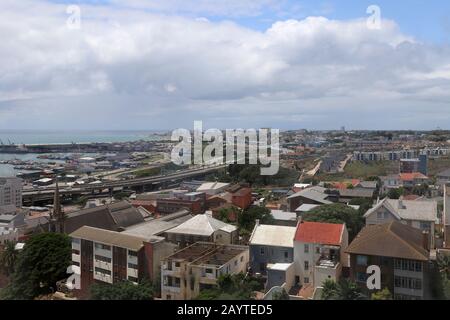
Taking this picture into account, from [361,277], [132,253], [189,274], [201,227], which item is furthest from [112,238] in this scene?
[361,277]

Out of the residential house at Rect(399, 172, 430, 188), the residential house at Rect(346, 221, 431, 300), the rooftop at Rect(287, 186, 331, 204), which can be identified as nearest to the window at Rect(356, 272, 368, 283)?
the residential house at Rect(346, 221, 431, 300)

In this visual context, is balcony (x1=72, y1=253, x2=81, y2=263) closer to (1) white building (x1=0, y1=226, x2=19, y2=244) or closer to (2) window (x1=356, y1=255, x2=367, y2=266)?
(1) white building (x1=0, y1=226, x2=19, y2=244)

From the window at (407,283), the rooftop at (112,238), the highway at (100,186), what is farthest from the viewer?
the highway at (100,186)

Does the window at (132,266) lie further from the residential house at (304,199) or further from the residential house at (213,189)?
the residential house at (213,189)

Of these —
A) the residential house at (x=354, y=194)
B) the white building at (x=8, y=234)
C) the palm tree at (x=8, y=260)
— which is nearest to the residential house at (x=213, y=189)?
the residential house at (x=354, y=194)

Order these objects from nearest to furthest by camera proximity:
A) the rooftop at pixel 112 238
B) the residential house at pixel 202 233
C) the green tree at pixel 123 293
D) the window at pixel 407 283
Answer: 1. the green tree at pixel 123 293
2. the window at pixel 407 283
3. the rooftop at pixel 112 238
4. the residential house at pixel 202 233

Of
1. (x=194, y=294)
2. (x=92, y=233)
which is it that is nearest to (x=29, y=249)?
(x=92, y=233)

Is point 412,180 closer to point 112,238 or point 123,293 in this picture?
point 112,238

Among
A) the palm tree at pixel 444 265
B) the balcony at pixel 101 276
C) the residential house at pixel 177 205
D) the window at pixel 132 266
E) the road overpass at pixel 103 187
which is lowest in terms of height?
the road overpass at pixel 103 187
